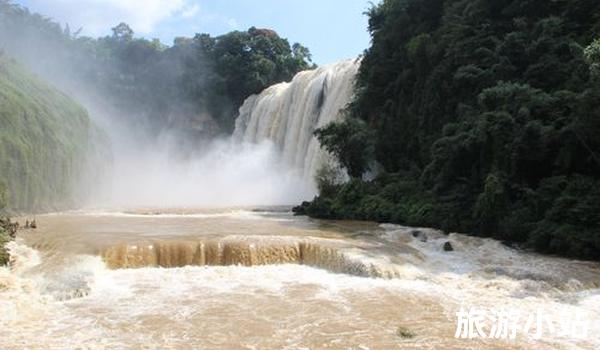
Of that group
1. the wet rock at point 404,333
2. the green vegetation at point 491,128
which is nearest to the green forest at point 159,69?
the green vegetation at point 491,128

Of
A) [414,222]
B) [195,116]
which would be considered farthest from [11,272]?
[195,116]

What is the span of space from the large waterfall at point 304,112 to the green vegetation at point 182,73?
12074 mm

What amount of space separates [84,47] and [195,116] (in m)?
13.5

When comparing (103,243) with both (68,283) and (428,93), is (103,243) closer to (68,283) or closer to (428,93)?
(68,283)

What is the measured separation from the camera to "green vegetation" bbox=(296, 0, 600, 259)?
1617 cm

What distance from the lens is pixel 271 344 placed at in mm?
8414

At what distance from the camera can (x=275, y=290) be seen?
11555mm

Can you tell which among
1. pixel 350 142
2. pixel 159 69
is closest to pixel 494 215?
pixel 350 142

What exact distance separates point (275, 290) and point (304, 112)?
2617cm

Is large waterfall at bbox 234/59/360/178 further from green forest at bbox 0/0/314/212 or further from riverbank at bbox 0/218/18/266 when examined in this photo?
riverbank at bbox 0/218/18/266

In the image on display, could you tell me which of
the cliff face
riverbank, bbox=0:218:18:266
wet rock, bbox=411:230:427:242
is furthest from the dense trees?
riverbank, bbox=0:218:18:266

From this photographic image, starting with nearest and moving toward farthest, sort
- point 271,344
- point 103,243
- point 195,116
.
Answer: point 271,344
point 103,243
point 195,116

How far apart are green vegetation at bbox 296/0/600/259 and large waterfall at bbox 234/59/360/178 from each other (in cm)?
477

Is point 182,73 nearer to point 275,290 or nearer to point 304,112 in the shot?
point 304,112
